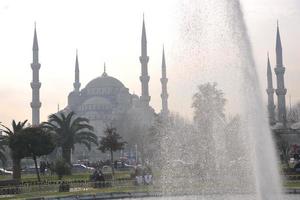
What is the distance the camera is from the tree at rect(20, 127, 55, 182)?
28.7 m

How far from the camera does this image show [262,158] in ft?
36.2

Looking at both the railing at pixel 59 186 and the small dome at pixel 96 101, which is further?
the small dome at pixel 96 101

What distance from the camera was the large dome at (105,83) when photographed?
342 ft

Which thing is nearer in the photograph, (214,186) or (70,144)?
(214,186)

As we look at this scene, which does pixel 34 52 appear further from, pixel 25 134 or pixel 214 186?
pixel 214 186

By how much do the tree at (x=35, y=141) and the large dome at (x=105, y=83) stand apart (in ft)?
245

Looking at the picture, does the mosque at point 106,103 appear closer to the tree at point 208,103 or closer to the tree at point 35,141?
the tree at point 35,141

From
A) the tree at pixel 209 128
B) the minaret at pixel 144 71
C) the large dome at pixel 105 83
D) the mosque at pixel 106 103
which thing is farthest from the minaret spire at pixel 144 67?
the tree at pixel 209 128

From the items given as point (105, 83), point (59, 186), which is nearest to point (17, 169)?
point (59, 186)

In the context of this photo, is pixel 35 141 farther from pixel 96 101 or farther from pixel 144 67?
pixel 96 101

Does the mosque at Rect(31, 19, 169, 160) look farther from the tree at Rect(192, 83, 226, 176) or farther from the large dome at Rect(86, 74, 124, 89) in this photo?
the tree at Rect(192, 83, 226, 176)

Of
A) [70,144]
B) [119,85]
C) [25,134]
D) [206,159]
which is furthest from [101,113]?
→ [206,159]

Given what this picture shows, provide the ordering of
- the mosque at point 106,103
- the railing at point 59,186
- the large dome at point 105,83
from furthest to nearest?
the large dome at point 105,83
the mosque at point 106,103
the railing at point 59,186

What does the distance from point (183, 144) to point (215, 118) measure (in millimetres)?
2006
